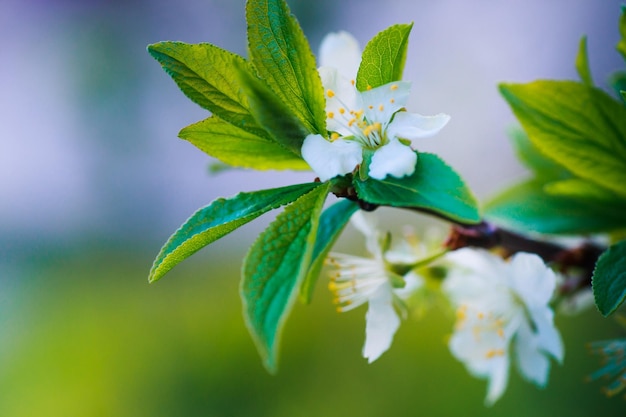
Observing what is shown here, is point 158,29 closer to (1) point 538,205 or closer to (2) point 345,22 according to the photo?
(2) point 345,22

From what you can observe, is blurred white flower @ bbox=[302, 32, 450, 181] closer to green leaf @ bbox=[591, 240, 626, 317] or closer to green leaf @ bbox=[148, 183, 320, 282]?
green leaf @ bbox=[148, 183, 320, 282]

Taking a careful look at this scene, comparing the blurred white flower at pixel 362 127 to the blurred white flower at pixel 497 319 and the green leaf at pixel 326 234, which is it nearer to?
the green leaf at pixel 326 234

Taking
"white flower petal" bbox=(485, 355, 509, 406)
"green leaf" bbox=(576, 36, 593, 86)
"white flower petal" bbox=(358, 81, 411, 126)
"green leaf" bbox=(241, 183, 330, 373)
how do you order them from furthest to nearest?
"white flower petal" bbox=(485, 355, 509, 406), "green leaf" bbox=(576, 36, 593, 86), "white flower petal" bbox=(358, 81, 411, 126), "green leaf" bbox=(241, 183, 330, 373)

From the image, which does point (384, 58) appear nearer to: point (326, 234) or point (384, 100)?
point (384, 100)

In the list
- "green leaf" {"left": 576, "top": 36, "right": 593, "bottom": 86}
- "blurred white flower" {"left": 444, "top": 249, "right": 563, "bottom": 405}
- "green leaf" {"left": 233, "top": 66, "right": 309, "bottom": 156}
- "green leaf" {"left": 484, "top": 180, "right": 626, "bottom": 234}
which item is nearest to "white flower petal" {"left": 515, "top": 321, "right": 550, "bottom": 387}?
"blurred white flower" {"left": 444, "top": 249, "right": 563, "bottom": 405}

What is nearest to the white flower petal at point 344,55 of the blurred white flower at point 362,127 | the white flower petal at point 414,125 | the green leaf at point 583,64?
the blurred white flower at point 362,127

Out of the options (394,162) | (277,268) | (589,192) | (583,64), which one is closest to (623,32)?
(583,64)
